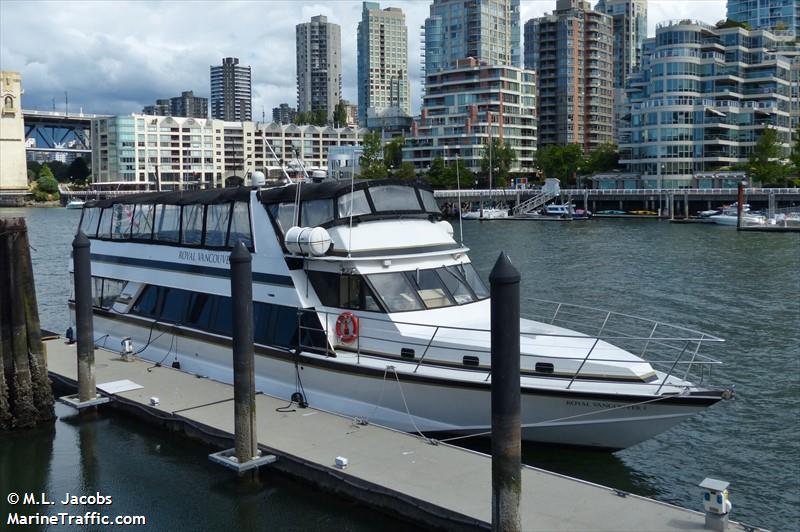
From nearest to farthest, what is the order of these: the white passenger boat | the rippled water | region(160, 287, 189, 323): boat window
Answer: the rippled water < the white passenger boat < region(160, 287, 189, 323): boat window

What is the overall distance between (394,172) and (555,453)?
118m

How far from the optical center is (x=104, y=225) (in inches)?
846

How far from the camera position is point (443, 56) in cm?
18212

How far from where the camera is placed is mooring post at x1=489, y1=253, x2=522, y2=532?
948cm

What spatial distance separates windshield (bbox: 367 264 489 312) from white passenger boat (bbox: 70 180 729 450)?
26mm

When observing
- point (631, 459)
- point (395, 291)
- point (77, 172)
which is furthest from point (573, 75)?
point (395, 291)

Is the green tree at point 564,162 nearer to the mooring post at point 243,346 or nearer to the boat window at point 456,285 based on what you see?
the boat window at point 456,285

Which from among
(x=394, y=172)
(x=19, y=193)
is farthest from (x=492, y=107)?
(x=19, y=193)

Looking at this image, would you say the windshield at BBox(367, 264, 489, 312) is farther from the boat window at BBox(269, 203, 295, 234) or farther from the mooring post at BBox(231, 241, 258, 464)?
the mooring post at BBox(231, 241, 258, 464)

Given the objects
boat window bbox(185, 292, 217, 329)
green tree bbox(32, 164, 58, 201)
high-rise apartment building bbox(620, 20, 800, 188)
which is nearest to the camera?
boat window bbox(185, 292, 217, 329)

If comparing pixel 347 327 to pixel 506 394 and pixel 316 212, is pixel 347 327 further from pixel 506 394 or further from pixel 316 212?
pixel 506 394

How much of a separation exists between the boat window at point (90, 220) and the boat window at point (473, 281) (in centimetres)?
1080

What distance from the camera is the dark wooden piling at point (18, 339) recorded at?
15.1 meters

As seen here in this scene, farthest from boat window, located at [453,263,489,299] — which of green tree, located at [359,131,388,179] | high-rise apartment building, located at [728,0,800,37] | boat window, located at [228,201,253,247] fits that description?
high-rise apartment building, located at [728,0,800,37]
